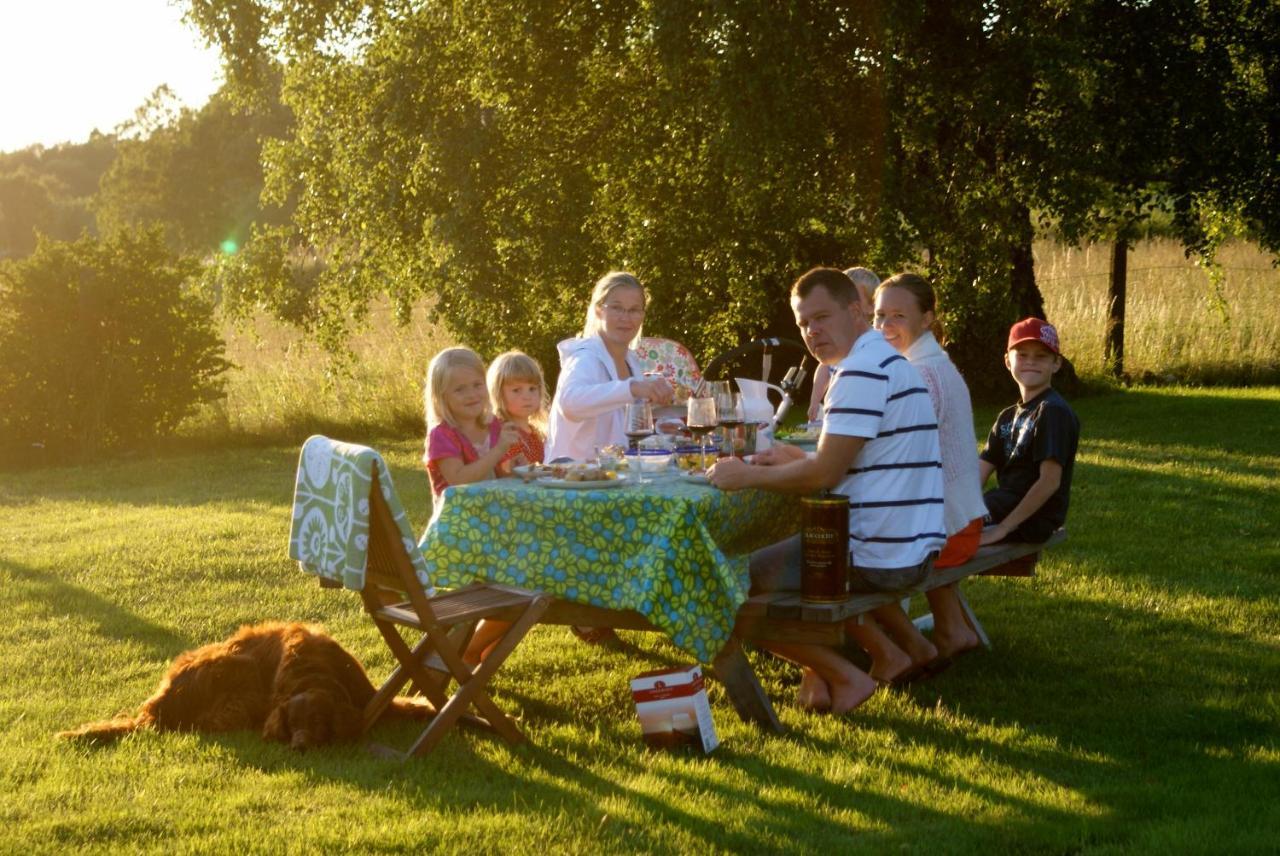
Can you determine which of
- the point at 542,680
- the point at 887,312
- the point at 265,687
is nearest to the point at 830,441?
the point at 887,312

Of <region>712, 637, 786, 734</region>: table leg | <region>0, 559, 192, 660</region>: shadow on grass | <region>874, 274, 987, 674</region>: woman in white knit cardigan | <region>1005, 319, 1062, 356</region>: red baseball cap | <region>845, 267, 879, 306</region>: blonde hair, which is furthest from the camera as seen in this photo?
<region>845, 267, 879, 306</region>: blonde hair

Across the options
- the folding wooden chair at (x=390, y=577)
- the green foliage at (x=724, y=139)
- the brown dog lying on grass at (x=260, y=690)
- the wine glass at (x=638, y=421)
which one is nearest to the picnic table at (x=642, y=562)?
the folding wooden chair at (x=390, y=577)

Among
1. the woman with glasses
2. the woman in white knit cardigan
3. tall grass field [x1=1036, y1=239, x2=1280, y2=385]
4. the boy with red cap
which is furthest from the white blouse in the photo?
tall grass field [x1=1036, y1=239, x2=1280, y2=385]

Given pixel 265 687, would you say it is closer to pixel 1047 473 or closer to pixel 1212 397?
pixel 1047 473

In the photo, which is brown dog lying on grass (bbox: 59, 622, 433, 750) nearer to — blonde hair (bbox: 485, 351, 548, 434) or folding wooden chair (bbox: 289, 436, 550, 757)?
folding wooden chair (bbox: 289, 436, 550, 757)

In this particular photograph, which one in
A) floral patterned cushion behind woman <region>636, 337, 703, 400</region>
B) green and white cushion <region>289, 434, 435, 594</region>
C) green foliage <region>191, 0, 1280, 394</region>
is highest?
green foliage <region>191, 0, 1280, 394</region>

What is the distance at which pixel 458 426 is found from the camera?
5.93m

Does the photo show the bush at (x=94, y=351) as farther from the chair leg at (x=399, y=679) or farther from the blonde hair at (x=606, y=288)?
the chair leg at (x=399, y=679)

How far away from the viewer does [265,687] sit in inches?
216

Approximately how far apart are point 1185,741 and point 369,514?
3006 millimetres

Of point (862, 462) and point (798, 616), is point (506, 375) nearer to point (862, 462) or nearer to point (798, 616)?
point (862, 462)

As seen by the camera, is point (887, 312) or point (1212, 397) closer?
point (887, 312)

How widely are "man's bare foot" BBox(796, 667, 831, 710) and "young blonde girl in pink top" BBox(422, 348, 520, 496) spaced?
4.90 feet

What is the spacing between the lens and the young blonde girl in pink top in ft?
18.9
